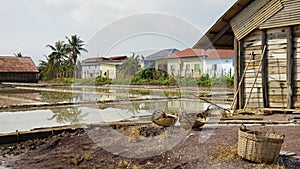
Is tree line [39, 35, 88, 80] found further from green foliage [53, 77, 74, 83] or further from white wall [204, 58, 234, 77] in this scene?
white wall [204, 58, 234, 77]

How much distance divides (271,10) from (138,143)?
6.06 m

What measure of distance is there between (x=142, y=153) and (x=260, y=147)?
79.9 inches

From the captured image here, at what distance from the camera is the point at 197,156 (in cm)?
511

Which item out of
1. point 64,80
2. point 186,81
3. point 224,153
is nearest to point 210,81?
point 186,81

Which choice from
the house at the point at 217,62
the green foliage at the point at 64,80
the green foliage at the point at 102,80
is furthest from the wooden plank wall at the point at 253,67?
the green foliage at the point at 64,80

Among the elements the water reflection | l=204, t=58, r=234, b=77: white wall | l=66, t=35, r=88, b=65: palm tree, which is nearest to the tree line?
l=66, t=35, r=88, b=65: palm tree

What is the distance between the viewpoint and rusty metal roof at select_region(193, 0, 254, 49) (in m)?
10.4

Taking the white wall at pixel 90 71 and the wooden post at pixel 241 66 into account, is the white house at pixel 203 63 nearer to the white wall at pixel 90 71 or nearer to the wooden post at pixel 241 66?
the white wall at pixel 90 71

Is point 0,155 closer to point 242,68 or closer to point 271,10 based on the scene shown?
point 242,68

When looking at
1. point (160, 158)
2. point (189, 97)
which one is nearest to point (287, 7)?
point (160, 158)

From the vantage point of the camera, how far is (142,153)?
5.61 metres

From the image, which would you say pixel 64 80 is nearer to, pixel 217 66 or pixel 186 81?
pixel 217 66

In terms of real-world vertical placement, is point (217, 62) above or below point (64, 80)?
above

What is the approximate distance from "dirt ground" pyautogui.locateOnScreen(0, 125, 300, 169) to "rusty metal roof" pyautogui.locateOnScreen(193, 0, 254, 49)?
4567 mm
